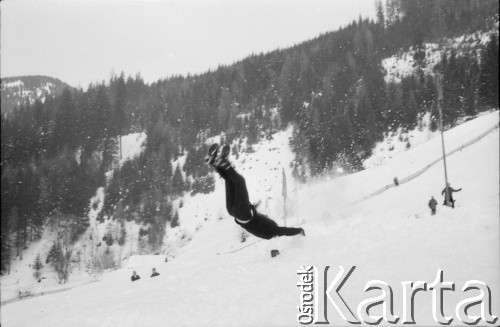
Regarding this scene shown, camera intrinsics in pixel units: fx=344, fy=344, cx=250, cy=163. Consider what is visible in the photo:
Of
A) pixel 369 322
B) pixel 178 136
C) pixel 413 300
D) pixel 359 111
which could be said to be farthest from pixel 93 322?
pixel 178 136

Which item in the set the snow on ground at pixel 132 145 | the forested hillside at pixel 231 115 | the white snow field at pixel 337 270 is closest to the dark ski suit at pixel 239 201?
the white snow field at pixel 337 270

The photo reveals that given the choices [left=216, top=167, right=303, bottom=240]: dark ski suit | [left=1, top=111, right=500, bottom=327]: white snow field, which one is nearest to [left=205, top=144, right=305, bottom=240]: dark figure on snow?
[left=216, top=167, right=303, bottom=240]: dark ski suit

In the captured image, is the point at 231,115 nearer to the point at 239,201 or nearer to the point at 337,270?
the point at 337,270

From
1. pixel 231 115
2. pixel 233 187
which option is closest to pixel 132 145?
pixel 231 115

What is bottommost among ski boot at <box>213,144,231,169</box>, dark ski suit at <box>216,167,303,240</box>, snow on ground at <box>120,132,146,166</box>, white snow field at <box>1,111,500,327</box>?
white snow field at <box>1,111,500,327</box>

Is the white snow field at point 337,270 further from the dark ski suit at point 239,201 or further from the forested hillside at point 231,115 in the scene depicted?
the forested hillside at point 231,115

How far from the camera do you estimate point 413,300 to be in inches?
224

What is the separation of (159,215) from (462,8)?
77.9m

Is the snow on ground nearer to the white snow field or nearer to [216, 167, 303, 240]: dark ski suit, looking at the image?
the white snow field

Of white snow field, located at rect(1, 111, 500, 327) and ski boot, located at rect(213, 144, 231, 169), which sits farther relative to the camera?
white snow field, located at rect(1, 111, 500, 327)

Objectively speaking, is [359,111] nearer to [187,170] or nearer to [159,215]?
[187,170]

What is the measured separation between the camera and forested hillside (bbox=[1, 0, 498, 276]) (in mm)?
54750

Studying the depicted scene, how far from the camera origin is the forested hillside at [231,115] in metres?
54.8

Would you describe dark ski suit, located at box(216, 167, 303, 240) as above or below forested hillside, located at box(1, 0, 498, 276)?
below
